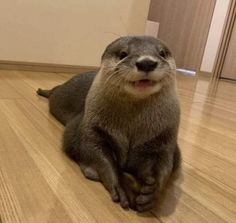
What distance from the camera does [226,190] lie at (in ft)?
3.38

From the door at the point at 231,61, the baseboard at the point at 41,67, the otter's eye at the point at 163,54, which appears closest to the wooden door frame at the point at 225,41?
the door at the point at 231,61

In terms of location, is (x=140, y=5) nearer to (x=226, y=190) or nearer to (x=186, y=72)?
(x=186, y=72)

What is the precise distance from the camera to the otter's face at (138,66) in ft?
2.73

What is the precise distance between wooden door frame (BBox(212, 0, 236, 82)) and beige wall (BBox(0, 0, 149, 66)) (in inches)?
71.4

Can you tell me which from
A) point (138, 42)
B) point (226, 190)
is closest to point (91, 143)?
point (138, 42)

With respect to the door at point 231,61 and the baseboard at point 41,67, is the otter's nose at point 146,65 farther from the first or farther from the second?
the door at point 231,61

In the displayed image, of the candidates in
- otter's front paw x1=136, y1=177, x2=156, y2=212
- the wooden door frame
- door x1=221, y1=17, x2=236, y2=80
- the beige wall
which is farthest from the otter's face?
door x1=221, y1=17, x2=236, y2=80

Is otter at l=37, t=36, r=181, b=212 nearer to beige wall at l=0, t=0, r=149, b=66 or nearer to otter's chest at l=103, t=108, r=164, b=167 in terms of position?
otter's chest at l=103, t=108, r=164, b=167

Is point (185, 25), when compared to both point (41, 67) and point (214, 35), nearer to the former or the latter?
point (214, 35)

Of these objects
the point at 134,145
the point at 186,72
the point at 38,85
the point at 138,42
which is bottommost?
the point at 186,72

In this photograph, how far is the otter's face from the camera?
32.8 inches

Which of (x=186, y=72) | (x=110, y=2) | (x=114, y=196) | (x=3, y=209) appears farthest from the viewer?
(x=186, y=72)

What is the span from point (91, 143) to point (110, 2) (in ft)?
7.23

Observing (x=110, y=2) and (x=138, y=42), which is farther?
(x=110, y=2)
